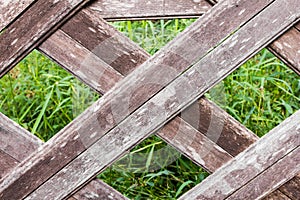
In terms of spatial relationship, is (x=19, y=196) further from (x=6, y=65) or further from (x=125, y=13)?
(x=125, y=13)

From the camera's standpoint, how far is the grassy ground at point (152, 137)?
2777 mm

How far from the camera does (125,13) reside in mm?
2045

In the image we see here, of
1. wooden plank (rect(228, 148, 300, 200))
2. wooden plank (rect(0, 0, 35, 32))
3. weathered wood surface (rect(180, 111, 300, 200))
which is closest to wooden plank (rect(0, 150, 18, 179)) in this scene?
wooden plank (rect(0, 0, 35, 32))

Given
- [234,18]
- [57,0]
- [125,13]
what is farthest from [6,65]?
[234,18]

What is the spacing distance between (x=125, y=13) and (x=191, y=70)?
0.82 ft

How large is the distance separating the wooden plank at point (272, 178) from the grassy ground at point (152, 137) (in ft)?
1.62

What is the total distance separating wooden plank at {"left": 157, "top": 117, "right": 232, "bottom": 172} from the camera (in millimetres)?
2074

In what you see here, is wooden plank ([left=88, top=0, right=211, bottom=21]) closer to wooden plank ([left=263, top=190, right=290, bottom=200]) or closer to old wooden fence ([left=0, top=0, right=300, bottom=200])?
old wooden fence ([left=0, top=0, right=300, bottom=200])

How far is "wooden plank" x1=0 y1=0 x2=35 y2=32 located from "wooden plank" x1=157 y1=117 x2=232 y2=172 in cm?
52

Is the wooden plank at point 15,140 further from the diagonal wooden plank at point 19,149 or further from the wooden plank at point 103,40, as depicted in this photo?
the wooden plank at point 103,40

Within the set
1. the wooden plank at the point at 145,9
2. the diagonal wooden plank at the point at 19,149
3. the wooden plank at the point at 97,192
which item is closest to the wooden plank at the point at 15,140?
the diagonal wooden plank at the point at 19,149

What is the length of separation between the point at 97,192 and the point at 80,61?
0.41 metres

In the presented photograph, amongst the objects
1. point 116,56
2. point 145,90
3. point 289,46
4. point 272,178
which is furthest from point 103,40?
point 272,178

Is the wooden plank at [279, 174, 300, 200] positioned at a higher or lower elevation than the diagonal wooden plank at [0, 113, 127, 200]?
lower
